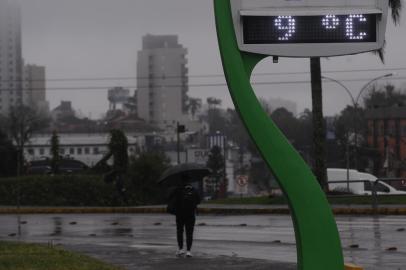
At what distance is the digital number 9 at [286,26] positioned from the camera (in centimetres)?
1023

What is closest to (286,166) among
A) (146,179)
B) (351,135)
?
(146,179)

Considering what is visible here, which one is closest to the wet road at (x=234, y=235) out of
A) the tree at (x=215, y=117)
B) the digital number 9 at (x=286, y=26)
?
the digital number 9 at (x=286, y=26)

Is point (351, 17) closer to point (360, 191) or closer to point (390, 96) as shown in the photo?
point (360, 191)

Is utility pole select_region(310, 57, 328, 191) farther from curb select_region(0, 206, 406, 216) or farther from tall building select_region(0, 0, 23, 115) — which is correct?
tall building select_region(0, 0, 23, 115)

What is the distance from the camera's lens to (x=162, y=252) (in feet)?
54.3

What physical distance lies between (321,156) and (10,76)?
16718cm

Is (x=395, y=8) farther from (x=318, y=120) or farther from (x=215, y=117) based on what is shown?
(x=215, y=117)

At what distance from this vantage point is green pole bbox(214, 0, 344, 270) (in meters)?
10.3

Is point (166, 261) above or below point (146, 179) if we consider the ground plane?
below

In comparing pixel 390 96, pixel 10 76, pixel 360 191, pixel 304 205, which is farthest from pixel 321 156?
pixel 10 76

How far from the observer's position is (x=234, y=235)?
20469 mm

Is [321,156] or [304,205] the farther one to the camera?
[321,156]

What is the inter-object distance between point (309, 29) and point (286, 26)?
29cm

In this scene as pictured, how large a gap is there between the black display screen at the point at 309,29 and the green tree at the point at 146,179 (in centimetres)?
3237
